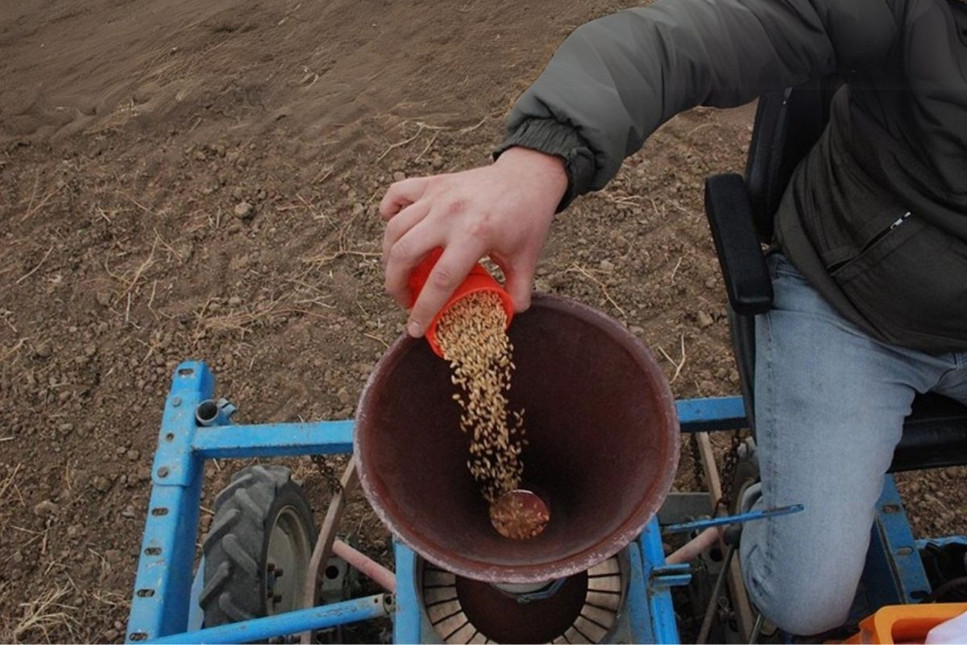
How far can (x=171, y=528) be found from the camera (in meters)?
1.60

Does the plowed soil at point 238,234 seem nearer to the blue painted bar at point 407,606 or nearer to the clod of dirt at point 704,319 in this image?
the clod of dirt at point 704,319

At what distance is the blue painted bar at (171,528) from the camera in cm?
154

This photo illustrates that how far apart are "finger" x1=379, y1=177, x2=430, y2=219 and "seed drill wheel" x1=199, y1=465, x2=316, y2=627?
85 centimetres

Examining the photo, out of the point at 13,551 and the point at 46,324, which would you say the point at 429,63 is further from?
the point at 13,551

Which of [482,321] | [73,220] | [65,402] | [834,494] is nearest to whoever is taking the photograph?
[482,321]

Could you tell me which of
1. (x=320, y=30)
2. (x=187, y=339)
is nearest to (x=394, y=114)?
(x=320, y=30)

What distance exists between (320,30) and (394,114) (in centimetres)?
68

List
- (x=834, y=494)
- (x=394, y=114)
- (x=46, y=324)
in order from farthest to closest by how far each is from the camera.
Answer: (x=394, y=114), (x=46, y=324), (x=834, y=494)

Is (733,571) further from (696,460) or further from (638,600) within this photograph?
(638,600)

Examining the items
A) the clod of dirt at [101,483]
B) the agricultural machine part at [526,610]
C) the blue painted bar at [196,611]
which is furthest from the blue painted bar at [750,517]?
the clod of dirt at [101,483]

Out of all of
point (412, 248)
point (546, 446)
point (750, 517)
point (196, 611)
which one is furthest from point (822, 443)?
point (196, 611)

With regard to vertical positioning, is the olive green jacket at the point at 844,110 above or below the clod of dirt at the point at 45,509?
above

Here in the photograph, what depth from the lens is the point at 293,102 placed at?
329 centimetres

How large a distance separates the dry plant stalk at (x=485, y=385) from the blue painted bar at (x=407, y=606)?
214 millimetres
